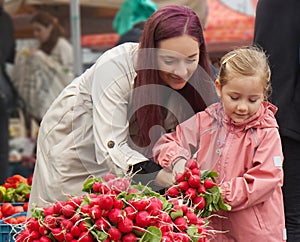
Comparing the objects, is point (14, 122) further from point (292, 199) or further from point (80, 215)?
point (80, 215)

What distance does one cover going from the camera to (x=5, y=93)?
6426 millimetres

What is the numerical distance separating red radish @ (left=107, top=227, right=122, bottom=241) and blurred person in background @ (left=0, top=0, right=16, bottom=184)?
3982 mm

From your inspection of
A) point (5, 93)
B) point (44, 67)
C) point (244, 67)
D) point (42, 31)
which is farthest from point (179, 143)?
point (42, 31)

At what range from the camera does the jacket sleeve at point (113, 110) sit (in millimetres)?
2836

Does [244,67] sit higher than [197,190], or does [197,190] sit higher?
[244,67]

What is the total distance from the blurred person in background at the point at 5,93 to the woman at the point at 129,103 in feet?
10.5

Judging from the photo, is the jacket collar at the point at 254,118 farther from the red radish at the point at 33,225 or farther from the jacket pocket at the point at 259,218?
the red radish at the point at 33,225

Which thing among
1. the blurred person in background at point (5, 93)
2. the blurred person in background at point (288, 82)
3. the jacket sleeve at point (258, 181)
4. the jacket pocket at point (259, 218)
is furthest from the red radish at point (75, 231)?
the blurred person in background at point (5, 93)

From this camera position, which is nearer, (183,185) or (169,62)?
(183,185)

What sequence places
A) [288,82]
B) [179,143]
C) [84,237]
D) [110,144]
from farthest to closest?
[288,82]
[179,143]
[110,144]
[84,237]

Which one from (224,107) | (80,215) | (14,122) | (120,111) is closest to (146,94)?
(120,111)

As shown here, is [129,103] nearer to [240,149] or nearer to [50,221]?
[240,149]

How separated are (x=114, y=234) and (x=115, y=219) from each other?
0.17 ft

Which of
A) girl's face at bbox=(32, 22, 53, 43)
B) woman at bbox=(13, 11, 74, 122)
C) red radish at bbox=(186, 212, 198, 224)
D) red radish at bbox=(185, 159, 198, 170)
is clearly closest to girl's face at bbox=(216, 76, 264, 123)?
red radish at bbox=(185, 159, 198, 170)
